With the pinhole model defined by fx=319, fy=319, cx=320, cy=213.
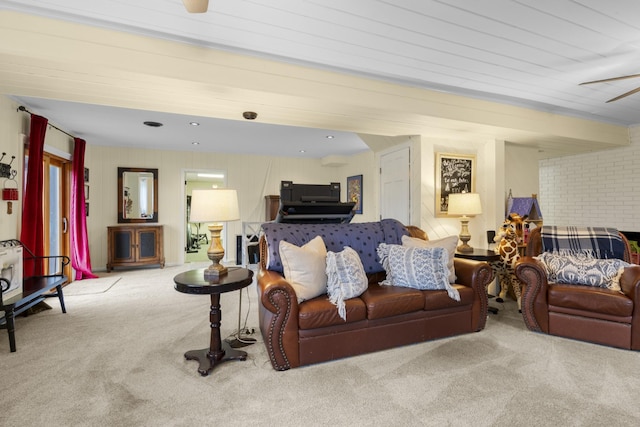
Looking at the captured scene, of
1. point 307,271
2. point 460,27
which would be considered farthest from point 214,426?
point 460,27

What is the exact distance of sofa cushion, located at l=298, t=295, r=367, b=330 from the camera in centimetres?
229

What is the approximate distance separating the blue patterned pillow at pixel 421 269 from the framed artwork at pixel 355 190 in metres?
4.03

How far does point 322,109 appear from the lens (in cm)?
305

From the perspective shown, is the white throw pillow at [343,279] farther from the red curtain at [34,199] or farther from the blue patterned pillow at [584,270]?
the red curtain at [34,199]

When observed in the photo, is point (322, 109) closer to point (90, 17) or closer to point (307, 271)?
point (307, 271)

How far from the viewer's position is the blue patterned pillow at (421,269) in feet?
8.98

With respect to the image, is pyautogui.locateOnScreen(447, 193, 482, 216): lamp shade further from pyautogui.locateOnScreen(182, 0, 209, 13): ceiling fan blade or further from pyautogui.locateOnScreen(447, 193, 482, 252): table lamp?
pyautogui.locateOnScreen(182, 0, 209, 13): ceiling fan blade

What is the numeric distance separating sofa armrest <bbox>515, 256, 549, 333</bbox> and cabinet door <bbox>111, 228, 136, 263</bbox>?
6129mm

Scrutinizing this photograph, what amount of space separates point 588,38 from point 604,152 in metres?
3.49

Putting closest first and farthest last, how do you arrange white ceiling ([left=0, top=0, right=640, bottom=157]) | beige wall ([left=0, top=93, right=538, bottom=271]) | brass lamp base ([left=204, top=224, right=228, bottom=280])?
white ceiling ([left=0, top=0, right=640, bottom=157]) → brass lamp base ([left=204, top=224, right=228, bottom=280]) → beige wall ([left=0, top=93, right=538, bottom=271])

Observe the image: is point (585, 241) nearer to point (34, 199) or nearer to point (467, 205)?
point (467, 205)

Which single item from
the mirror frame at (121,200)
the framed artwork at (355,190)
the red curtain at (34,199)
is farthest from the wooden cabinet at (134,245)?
the framed artwork at (355,190)

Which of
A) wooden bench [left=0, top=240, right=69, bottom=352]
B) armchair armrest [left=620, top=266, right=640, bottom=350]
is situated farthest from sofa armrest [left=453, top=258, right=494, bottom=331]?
wooden bench [left=0, top=240, right=69, bottom=352]

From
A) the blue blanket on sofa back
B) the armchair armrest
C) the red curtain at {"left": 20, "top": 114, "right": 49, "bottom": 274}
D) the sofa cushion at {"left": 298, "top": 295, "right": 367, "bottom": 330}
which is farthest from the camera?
the red curtain at {"left": 20, "top": 114, "right": 49, "bottom": 274}
